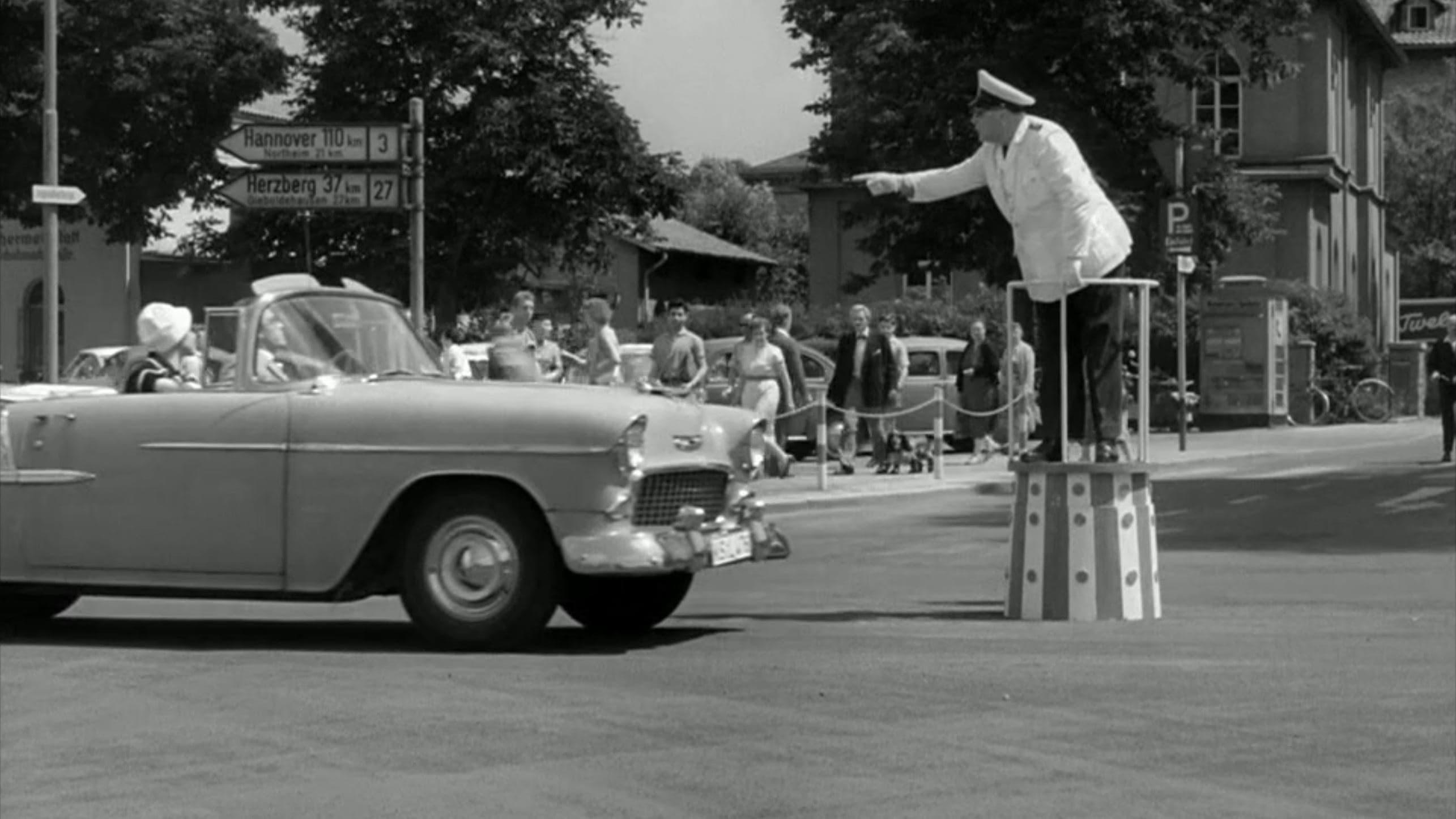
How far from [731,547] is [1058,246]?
218 centimetres

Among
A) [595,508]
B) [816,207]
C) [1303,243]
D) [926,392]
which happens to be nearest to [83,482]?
[595,508]

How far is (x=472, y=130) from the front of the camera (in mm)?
64812

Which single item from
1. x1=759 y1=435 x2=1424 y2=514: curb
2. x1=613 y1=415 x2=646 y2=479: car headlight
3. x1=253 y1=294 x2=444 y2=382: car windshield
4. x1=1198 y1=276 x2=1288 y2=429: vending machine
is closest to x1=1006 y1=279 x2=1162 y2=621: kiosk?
x1=613 y1=415 x2=646 y2=479: car headlight

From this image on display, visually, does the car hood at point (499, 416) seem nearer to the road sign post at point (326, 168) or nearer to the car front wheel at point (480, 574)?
the car front wheel at point (480, 574)

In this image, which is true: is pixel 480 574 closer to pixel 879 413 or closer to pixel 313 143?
pixel 313 143

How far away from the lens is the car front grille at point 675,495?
10.7 m

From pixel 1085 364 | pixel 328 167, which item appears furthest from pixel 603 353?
pixel 1085 364

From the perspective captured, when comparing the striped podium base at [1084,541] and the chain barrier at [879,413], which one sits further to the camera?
the chain barrier at [879,413]

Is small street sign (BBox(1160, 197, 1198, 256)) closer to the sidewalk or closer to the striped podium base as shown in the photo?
the sidewalk

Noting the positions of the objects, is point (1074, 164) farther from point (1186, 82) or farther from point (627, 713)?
point (1186, 82)

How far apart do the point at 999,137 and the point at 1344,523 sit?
360 inches

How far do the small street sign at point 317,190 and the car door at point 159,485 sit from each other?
8924 mm

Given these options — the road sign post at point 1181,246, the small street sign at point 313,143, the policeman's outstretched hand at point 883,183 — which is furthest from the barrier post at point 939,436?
the policeman's outstretched hand at point 883,183

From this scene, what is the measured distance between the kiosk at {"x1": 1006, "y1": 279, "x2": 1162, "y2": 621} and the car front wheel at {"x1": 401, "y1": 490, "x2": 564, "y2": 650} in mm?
2284
